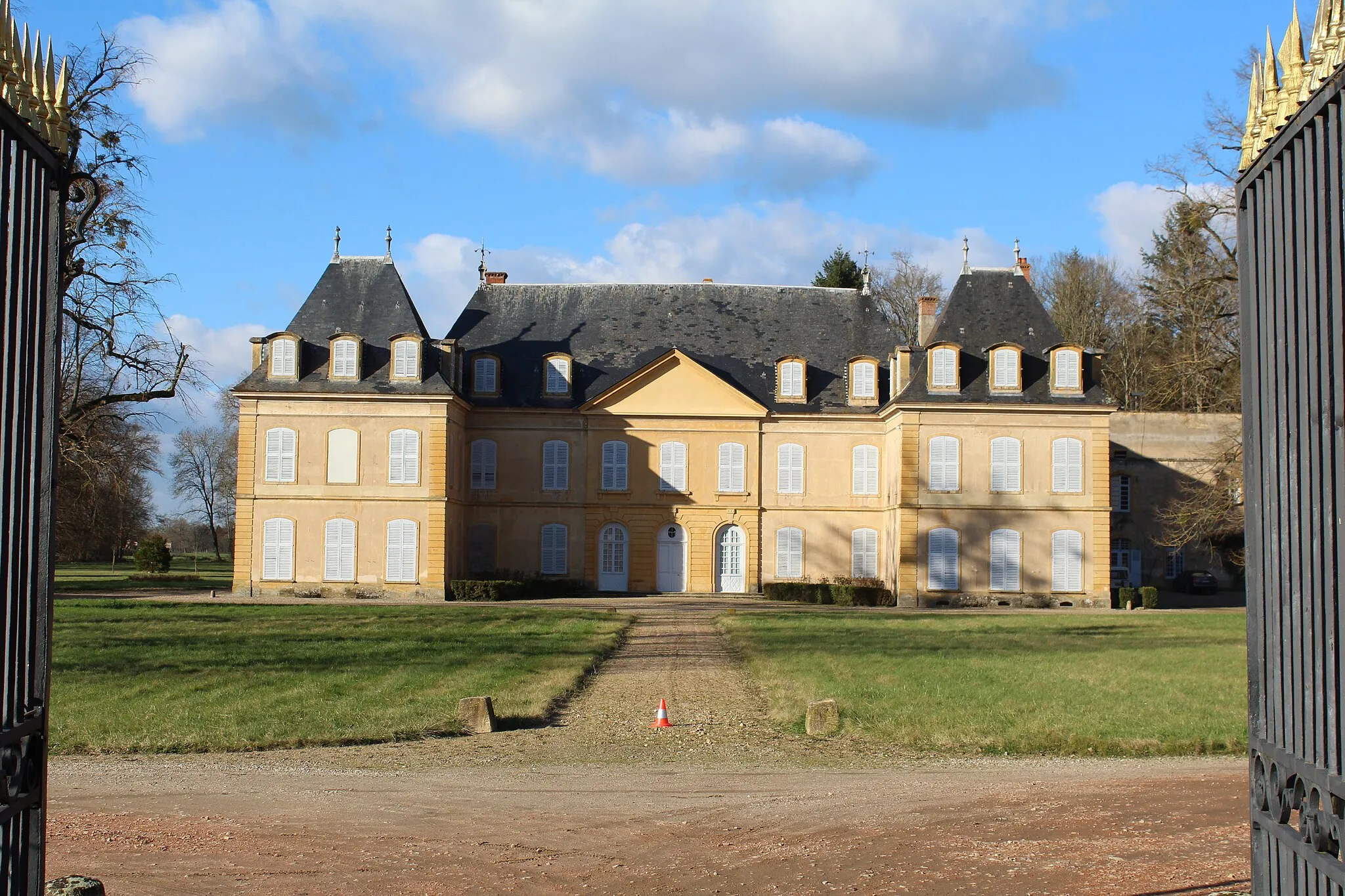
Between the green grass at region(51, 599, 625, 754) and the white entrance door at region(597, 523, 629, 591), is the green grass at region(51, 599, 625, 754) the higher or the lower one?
the lower one

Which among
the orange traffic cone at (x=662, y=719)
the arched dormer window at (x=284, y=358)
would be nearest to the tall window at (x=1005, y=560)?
the arched dormer window at (x=284, y=358)

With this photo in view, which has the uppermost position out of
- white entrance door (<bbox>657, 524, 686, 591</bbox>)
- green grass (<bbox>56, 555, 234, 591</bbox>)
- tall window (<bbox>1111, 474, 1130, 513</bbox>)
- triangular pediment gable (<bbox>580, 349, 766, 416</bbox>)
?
triangular pediment gable (<bbox>580, 349, 766, 416</bbox>)

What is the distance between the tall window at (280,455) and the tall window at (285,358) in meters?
1.41

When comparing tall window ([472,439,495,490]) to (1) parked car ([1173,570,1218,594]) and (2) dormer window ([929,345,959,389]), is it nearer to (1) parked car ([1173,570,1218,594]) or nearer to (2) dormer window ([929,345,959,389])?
(2) dormer window ([929,345,959,389])

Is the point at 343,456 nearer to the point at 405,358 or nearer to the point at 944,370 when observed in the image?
the point at 405,358

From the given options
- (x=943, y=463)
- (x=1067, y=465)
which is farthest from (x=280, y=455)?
(x=1067, y=465)

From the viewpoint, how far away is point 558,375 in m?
33.9

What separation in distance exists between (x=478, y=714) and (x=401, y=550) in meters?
20.4

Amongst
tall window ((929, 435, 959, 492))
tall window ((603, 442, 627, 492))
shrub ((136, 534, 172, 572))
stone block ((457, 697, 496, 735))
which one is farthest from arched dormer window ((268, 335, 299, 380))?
stone block ((457, 697, 496, 735))

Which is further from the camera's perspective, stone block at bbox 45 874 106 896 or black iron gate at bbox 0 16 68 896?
stone block at bbox 45 874 106 896

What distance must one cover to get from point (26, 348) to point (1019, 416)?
2974 centimetres

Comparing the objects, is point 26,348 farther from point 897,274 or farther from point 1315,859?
point 897,274

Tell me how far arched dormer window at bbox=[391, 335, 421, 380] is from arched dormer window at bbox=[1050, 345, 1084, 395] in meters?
16.0

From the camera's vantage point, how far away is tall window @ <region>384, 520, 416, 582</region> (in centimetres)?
3109
